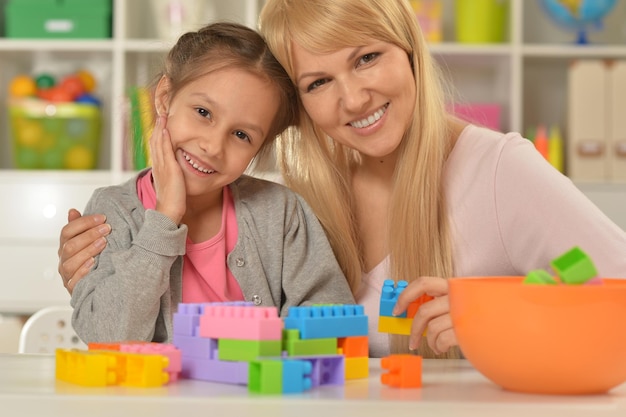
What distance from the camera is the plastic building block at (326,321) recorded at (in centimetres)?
68

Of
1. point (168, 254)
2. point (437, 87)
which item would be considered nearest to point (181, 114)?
point (168, 254)

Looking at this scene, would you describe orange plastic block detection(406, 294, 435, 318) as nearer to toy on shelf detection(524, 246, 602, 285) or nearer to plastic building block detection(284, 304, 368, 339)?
plastic building block detection(284, 304, 368, 339)

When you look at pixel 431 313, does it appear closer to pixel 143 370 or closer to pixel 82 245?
pixel 143 370

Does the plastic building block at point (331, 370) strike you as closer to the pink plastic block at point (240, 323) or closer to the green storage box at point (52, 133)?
the pink plastic block at point (240, 323)

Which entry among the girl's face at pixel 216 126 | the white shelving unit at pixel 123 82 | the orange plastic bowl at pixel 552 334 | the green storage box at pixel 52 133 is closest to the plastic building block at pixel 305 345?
the orange plastic bowl at pixel 552 334

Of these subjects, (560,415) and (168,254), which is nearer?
(560,415)

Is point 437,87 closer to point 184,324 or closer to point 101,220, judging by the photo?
point 101,220

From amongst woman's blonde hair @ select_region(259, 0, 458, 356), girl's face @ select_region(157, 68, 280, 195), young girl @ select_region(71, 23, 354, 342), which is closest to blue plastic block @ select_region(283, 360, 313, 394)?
young girl @ select_region(71, 23, 354, 342)

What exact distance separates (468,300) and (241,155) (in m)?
0.64

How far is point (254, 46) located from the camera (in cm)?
132

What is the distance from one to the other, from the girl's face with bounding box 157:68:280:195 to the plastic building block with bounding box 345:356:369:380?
21.1 inches

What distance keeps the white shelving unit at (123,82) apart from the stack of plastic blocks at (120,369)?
75.9 inches

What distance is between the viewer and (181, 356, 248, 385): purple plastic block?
25.8 inches

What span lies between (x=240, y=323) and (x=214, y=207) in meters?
0.69
